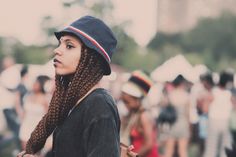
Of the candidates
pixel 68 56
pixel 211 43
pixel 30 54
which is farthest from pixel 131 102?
pixel 211 43

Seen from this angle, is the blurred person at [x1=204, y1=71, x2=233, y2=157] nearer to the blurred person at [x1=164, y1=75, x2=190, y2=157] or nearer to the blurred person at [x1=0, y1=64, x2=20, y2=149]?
the blurred person at [x1=164, y1=75, x2=190, y2=157]

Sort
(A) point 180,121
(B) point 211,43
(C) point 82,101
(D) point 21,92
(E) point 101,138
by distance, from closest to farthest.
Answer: (E) point 101,138 → (C) point 82,101 → (A) point 180,121 → (D) point 21,92 → (B) point 211,43

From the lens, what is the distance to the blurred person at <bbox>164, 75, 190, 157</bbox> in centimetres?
1020

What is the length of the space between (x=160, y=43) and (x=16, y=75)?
5204cm

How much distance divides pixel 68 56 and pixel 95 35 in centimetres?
15

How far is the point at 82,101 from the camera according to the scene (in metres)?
3.07

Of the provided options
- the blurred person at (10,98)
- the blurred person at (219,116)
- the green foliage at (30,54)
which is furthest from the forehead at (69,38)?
the green foliage at (30,54)

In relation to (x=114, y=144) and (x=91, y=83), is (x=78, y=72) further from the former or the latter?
(x=114, y=144)

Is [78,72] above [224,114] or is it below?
above

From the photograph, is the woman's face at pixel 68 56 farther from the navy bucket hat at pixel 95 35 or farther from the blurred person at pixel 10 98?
the blurred person at pixel 10 98

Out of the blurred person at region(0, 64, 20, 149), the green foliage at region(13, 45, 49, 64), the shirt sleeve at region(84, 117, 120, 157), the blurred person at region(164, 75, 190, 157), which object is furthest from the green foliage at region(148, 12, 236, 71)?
the shirt sleeve at region(84, 117, 120, 157)

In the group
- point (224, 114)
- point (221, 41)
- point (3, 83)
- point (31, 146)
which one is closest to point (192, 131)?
point (224, 114)

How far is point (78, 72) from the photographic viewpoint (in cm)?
308

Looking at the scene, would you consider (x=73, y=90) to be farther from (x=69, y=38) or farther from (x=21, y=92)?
(x=21, y=92)
